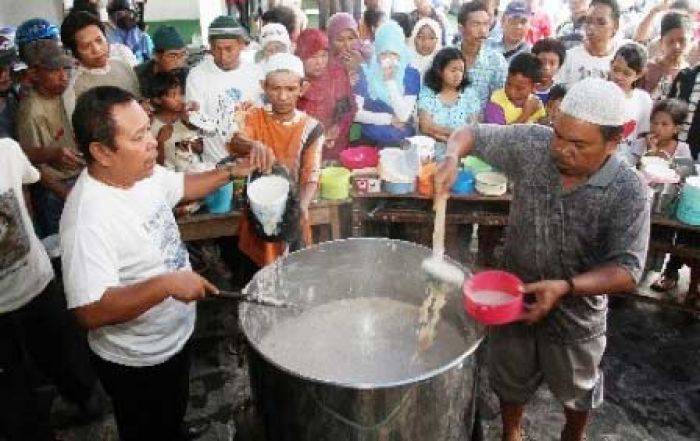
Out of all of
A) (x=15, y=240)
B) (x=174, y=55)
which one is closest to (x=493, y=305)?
(x=15, y=240)

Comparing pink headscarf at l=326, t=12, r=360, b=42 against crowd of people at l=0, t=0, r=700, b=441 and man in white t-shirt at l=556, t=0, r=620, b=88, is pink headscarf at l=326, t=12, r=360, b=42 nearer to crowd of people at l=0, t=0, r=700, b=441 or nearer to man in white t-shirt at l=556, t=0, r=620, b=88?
crowd of people at l=0, t=0, r=700, b=441

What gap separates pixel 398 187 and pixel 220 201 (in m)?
1.25

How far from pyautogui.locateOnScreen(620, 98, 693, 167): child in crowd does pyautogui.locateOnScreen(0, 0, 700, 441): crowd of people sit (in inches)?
0.6

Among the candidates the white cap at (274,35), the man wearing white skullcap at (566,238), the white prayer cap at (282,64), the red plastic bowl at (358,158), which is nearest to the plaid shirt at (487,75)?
the red plastic bowl at (358,158)

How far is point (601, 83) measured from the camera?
2.07 meters

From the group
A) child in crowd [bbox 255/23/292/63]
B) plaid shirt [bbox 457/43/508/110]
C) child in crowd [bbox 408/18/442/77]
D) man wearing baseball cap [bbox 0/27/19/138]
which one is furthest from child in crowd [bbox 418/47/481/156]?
man wearing baseball cap [bbox 0/27/19/138]

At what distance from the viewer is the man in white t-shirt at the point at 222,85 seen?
396 centimetres

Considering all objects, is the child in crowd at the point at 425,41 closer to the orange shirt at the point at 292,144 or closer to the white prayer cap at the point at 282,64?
the white prayer cap at the point at 282,64

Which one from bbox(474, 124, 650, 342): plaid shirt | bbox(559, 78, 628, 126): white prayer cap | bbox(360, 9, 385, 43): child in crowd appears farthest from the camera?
bbox(360, 9, 385, 43): child in crowd

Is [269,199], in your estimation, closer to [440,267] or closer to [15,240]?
[440,267]

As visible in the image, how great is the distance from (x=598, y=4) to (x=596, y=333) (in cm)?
330

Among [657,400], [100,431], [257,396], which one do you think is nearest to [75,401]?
[100,431]

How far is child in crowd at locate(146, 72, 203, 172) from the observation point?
3.59 metres

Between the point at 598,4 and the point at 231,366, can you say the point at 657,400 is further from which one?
the point at 598,4
